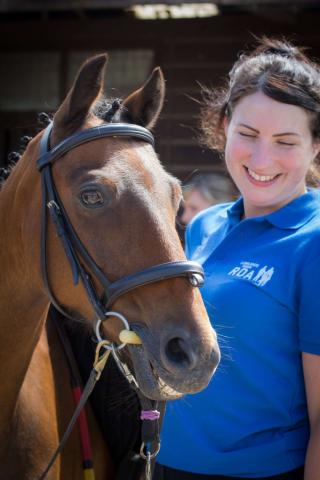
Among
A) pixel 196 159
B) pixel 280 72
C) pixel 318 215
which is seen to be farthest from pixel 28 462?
pixel 196 159

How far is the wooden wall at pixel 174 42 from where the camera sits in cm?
793

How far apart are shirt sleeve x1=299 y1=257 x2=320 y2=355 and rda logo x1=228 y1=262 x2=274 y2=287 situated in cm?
11

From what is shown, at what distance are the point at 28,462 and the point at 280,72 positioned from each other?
1.58 m

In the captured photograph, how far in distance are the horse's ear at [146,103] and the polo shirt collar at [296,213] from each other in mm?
505

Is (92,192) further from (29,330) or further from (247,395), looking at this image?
(247,395)

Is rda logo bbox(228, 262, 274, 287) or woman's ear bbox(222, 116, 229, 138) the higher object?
woman's ear bbox(222, 116, 229, 138)

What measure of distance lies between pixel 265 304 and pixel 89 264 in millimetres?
572

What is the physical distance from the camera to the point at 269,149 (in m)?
2.29

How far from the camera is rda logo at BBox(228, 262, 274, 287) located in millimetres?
2127

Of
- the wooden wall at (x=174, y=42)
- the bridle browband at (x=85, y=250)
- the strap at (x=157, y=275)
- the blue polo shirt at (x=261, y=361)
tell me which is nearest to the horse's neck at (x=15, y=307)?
the bridle browband at (x=85, y=250)

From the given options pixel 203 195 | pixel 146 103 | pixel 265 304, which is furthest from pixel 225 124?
pixel 203 195

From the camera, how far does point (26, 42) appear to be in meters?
8.18

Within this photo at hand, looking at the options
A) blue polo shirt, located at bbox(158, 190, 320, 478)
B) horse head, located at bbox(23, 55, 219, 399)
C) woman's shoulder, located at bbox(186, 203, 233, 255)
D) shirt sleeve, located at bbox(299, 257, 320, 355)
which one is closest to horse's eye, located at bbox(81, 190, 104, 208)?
horse head, located at bbox(23, 55, 219, 399)

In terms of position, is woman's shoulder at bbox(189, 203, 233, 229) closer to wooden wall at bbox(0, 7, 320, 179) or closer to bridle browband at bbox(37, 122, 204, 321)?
bridle browband at bbox(37, 122, 204, 321)
